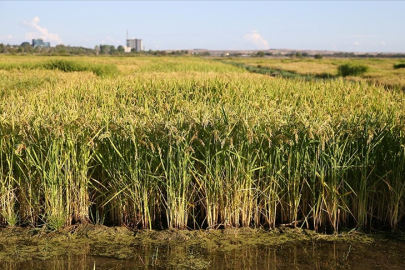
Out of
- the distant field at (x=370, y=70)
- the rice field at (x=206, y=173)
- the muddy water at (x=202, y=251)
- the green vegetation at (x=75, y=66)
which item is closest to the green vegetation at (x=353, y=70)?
the distant field at (x=370, y=70)

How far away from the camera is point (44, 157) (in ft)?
14.5

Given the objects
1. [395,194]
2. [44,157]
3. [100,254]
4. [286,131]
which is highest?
[286,131]

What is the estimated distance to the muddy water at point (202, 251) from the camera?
11.8 ft

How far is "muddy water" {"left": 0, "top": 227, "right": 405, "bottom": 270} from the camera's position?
3609mm

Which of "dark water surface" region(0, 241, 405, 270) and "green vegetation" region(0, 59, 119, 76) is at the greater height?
"green vegetation" region(0, 59, 119, 76)

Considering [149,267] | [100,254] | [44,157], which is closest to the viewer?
[149,267]

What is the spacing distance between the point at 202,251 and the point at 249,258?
0.39 m

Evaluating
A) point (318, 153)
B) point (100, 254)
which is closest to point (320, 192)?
point (318, 153)

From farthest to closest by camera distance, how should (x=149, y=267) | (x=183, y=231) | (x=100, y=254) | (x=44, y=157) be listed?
1. (x=44, y=157)
2. (x=183, y=231)
3. (x=100, y=254)
4. (x=149, y=267)

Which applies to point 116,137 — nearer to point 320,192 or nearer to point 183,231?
point 183,231

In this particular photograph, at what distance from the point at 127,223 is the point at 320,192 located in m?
1.77

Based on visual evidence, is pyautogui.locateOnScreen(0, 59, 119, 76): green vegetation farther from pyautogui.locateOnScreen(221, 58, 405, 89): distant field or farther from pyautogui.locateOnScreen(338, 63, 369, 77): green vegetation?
pyautogui.locateOnScreen(338, 63, 369, 77): green vegetation

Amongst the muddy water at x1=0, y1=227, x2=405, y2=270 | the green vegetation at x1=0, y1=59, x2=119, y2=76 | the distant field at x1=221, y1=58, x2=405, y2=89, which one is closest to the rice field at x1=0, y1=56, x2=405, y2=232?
the muddy water at x1=0, y1=227, x2=405, y2=270

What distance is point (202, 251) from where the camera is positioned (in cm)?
383
